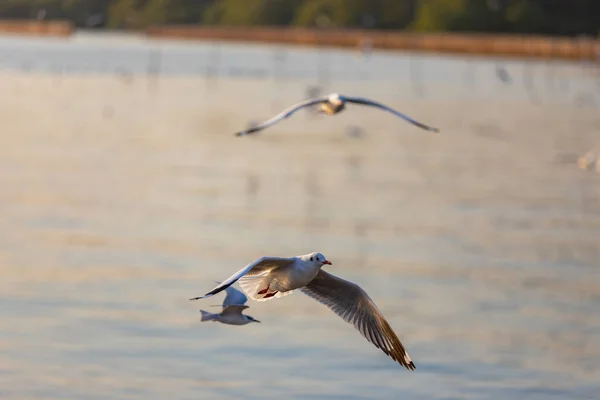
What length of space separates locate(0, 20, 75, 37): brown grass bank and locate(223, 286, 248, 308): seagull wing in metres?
120

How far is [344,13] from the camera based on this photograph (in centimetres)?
13300

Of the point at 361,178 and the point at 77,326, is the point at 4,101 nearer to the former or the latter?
the point at 361,178

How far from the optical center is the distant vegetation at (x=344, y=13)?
12212 cm

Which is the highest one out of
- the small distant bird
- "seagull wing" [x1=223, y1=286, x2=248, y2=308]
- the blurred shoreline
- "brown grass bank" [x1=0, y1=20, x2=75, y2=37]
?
"seagull wing" [x1=223, y1=286, x2=248, y2=308]

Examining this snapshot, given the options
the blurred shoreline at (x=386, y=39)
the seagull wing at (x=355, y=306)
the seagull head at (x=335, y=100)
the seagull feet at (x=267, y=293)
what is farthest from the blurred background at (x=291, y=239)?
the blurred shoreline at (x=386, y=39)

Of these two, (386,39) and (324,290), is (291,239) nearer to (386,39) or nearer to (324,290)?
(324,290)

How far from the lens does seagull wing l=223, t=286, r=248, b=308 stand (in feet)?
43.2

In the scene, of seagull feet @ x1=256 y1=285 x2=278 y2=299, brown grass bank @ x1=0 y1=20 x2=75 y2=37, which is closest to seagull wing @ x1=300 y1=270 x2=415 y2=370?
seagull feet @ x1=256 y1=285 x2=278 y2=299

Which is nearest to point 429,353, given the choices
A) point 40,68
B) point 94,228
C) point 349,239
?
point 349,239

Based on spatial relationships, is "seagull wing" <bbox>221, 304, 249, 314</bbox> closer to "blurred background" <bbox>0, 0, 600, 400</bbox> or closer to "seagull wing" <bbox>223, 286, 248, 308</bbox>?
"seagull wing" <bbox>223, 286, 248, 308</bbox>

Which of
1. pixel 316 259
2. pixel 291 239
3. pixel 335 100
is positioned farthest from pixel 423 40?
pixel 316 259

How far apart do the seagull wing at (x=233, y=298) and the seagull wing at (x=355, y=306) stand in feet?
1.88

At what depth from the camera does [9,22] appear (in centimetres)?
13975

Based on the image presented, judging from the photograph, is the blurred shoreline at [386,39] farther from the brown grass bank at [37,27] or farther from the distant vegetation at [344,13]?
the distant vegetation at [344,13]
